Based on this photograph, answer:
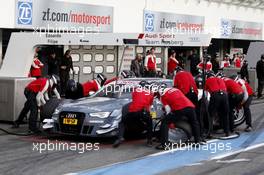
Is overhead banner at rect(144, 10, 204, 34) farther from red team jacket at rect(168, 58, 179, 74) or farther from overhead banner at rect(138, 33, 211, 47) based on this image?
overhead banner at rect(138, 33, 211, 47)

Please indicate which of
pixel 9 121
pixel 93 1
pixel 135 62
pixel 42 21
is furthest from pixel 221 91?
pixel 93 1

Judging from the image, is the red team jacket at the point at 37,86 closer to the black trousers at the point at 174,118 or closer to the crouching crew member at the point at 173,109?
the crouching crew member at the point at 173,109

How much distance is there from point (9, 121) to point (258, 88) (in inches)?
463

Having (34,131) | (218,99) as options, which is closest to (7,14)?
(34,131)

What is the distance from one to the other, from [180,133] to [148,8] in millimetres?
15812

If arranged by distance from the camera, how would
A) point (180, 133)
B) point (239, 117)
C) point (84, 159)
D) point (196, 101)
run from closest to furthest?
point (84, 159) < point (180, 133) < point (196, 101) < point (239, 117)

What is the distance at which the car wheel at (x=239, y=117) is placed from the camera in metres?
13.7

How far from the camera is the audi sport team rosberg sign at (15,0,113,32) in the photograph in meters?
19.5

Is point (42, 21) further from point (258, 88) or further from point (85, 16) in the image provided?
point (258, 88)

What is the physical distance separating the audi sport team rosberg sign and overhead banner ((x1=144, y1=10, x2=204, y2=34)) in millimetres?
3124

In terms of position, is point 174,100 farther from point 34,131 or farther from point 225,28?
point 225,28

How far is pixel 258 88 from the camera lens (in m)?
22.8

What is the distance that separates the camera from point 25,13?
19.5 m

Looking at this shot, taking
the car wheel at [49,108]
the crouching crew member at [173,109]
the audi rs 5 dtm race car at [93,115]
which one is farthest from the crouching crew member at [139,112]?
the car wheel at [49,108]
